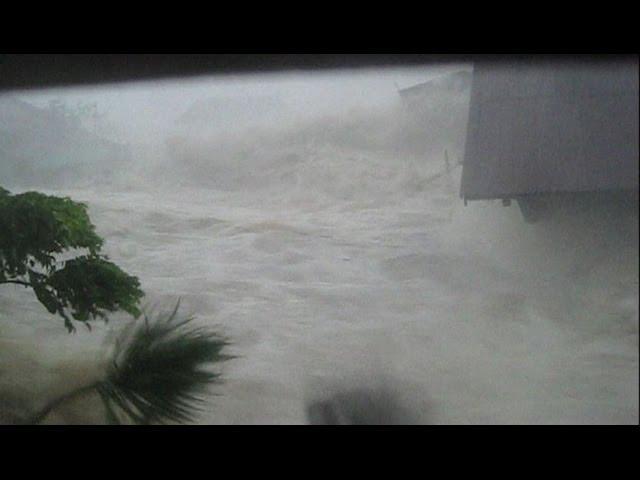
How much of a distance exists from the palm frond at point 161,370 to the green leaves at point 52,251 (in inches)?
9.9

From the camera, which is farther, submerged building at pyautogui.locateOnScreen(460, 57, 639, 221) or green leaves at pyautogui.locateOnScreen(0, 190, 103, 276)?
green leaves at pyautogui.locateOnScreen(0, 190, 103, 276)

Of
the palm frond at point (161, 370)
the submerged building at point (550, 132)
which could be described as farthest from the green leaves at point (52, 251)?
the submerged building at point (550, 132)

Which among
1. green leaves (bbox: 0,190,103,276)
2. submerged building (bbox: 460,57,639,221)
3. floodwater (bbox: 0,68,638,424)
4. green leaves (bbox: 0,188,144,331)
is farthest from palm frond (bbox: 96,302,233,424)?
submerged building (bbox: 460,57,639,221)

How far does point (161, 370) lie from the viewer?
8.76 feet

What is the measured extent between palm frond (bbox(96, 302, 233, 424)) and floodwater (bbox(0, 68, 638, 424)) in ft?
0.21

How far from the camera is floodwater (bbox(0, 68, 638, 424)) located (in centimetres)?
233

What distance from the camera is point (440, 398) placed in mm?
2447

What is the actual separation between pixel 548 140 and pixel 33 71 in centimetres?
213

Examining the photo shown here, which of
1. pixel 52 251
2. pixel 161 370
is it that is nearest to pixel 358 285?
pixel 161 370

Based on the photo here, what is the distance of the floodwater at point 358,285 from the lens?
2326 millimetres

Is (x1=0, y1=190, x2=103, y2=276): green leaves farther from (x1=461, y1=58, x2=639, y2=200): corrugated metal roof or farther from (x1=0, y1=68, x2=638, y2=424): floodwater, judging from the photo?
(x1=461, y1=58, x2=639, y2=200): corrugated metal roof

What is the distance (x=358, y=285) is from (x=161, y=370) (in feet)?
2.91
